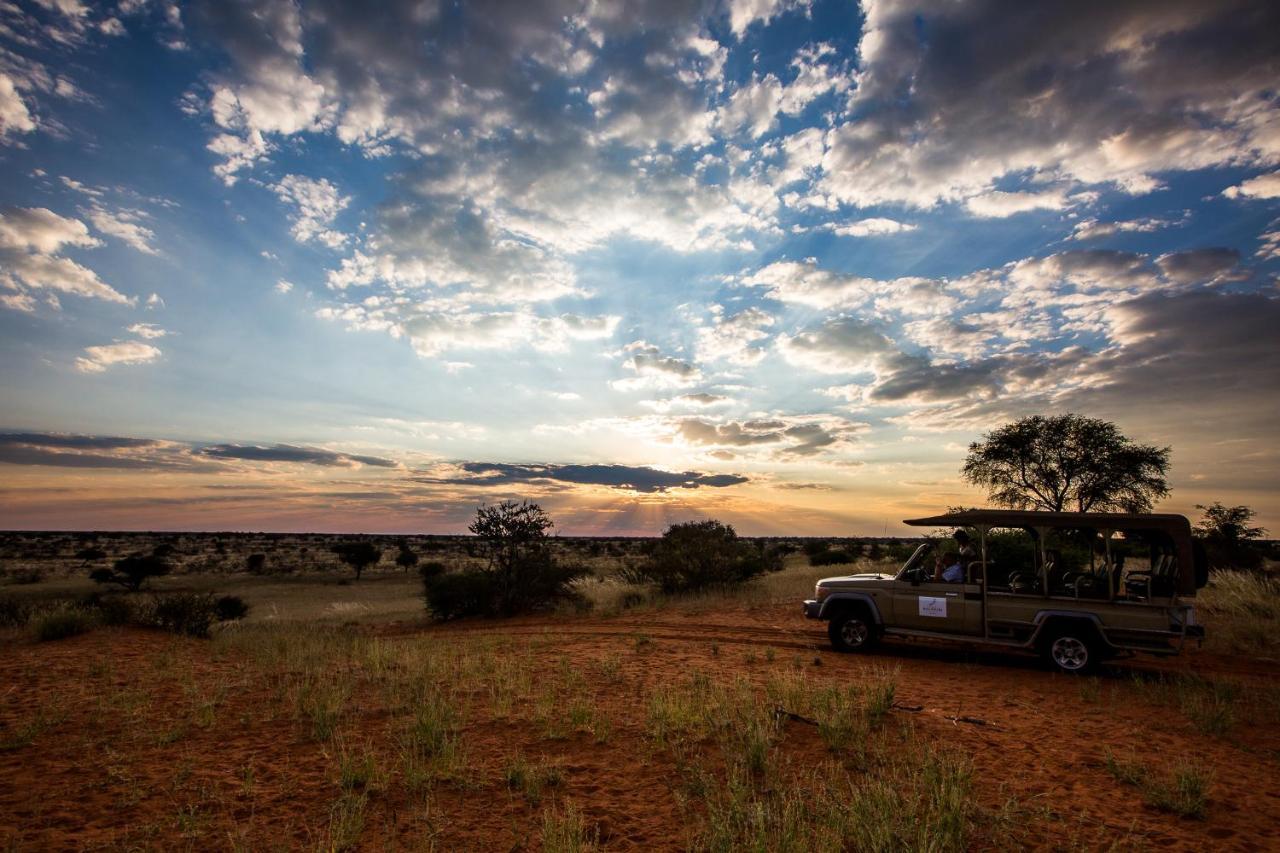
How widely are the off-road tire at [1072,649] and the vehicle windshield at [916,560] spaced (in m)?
2.34

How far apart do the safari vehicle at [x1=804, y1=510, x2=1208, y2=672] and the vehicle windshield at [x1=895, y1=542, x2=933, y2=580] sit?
20mm

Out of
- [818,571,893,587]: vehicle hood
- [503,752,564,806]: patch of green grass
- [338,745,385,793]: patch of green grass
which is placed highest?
[818,571,893,587]: vehicle hood

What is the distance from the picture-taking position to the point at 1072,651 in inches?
414

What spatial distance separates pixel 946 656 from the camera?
484 inches

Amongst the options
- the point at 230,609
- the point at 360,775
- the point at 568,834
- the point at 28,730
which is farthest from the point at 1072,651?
the point at 230,609

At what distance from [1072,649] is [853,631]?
3735 mm

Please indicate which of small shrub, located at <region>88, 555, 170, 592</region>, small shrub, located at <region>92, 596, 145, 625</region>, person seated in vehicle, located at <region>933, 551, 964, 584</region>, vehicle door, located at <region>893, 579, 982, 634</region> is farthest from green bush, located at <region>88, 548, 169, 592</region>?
person seated in vehicle, located at <region>933, 551, 964, 584</region>

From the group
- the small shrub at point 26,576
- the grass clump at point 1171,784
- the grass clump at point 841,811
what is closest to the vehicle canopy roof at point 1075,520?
the grass clump at point 1171,784

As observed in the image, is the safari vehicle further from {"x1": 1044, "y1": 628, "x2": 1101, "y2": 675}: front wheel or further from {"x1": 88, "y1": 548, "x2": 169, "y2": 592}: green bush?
{"x1": 88, "y1": 548, "x2": 169, "y2": 592}: green bush

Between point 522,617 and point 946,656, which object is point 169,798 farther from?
point 522,617

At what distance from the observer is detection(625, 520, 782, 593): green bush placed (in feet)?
82.0

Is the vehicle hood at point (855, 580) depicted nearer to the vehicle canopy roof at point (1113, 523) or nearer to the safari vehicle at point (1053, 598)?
the safari vehicle at point (1053, 598)

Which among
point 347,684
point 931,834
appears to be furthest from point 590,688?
point 931,834

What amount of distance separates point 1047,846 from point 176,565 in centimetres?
6093
